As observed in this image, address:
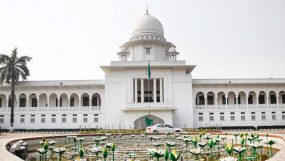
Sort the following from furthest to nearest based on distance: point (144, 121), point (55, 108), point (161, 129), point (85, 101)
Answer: point (85, 101) < point (55, 108) < point (144, 121) < point (161, 129)

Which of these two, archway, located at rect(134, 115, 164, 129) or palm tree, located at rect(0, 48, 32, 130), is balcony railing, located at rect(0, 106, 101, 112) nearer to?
palm tree, located at rect(0, 48, 32, 130)

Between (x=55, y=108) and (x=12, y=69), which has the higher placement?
(x=12, y=69)

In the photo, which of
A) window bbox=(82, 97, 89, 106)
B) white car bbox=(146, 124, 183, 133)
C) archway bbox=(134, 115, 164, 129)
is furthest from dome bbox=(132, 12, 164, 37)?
white car bbox=(146, 124, 183, 133)

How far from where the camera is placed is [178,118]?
134ft

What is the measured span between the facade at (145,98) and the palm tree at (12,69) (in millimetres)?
2334

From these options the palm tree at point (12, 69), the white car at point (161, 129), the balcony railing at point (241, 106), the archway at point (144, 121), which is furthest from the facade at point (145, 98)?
the white car at point (161, 129)

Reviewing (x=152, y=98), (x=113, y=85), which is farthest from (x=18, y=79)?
(x=152, y=98)

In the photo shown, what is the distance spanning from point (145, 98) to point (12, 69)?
1686 cm

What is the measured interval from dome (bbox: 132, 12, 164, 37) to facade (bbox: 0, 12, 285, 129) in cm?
14

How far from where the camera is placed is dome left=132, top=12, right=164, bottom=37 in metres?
46.1

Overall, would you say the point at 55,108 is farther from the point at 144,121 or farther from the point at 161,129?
the point at 161,129

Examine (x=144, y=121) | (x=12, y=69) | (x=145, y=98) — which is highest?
(x=12, y=69)

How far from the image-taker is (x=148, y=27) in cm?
4619

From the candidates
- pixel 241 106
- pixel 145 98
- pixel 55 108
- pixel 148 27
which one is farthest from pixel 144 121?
pixel 148 27
